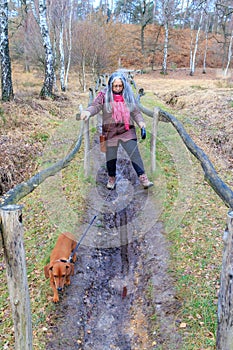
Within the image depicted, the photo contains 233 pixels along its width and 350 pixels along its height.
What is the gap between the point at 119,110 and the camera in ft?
16.6

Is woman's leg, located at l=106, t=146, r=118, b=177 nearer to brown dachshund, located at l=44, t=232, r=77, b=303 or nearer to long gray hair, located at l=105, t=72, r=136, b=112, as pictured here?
long gray hair, located at l=105, t=72, r=136, b=112

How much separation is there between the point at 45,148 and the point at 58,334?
5.29m

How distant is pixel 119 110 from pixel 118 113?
50 millimetres

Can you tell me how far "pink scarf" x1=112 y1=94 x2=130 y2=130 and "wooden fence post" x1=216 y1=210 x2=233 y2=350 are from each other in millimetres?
3356

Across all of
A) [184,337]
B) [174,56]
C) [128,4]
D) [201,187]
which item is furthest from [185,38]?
[184,337]

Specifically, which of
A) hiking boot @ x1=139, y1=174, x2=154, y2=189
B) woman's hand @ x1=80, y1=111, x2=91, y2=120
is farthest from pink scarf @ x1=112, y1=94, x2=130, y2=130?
hiking boot @ x1=139, y1=174, x2=154, y2=189

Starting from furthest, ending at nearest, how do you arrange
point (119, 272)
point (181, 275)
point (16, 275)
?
point (119, 272) < point (181, 275) < point (16, 275)

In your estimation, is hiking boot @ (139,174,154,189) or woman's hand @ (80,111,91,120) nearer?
woman's hand @ (80,111,91,120)

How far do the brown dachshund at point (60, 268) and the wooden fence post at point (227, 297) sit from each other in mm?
1898

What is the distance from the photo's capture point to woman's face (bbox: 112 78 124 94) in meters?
4.93

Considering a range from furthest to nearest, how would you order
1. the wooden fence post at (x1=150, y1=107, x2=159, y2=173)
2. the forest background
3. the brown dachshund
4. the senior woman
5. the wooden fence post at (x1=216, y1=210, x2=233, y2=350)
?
the wooden fence post at (x1=150, y1=107, x2=159, y2=173)
the senior woman
the forest background
the brown dachshund
the wooden fence post at (x1=216, y1=210, x2=233, y2=350)

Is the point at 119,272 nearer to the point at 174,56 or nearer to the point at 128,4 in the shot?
the point at 174,56

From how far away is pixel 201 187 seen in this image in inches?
235

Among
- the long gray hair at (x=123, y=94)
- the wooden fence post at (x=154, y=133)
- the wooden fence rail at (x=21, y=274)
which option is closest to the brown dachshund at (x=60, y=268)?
the wooden fence rail at (x=21, y=274)
